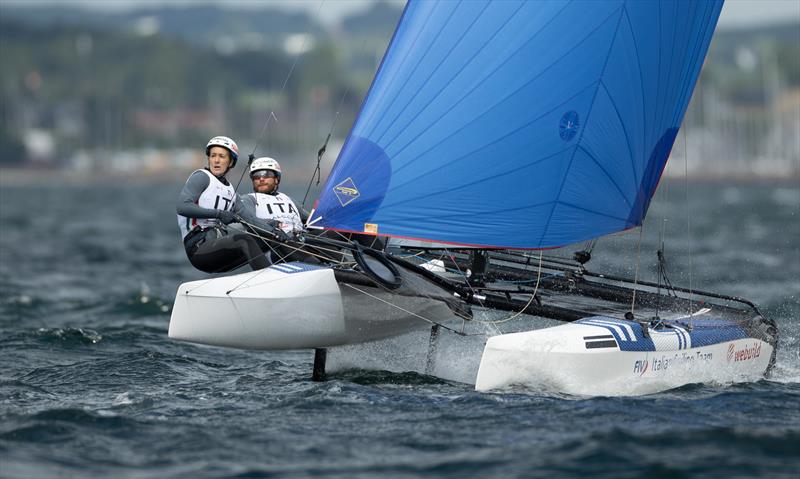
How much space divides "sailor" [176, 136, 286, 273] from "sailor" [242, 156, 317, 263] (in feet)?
0.27

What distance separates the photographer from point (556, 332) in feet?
24.2

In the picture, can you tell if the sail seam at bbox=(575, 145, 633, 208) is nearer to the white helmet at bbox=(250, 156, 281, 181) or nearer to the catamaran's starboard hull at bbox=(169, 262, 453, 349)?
the catamaran's starboard hull at bbox=(169, 262, 453, 349)

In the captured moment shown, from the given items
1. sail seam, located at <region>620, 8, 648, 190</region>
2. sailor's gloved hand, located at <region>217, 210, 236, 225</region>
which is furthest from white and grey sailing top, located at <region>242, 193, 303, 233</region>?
sail seam, located at <region>620, 8, 648, 190</region>

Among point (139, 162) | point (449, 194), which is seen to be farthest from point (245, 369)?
point (139, 162)

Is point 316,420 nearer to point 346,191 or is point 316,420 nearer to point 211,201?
point 346,191

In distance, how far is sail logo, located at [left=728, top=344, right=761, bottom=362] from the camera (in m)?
8.13

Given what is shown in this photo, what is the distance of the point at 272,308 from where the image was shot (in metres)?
7.52

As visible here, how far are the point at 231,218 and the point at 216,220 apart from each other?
329mm

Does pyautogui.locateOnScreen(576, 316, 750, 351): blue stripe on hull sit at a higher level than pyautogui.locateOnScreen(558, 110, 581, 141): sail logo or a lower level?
lower

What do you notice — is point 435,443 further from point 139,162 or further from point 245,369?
point 139,162

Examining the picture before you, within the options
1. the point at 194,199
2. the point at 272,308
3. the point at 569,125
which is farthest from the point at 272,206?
the point at 569,125

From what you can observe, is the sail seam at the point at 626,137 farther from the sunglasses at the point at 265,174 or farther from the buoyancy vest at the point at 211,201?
the buoyancy vest at the point at 211,201

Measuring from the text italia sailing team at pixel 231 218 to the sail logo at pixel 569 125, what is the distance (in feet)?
5.64

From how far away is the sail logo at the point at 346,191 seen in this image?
780cm
